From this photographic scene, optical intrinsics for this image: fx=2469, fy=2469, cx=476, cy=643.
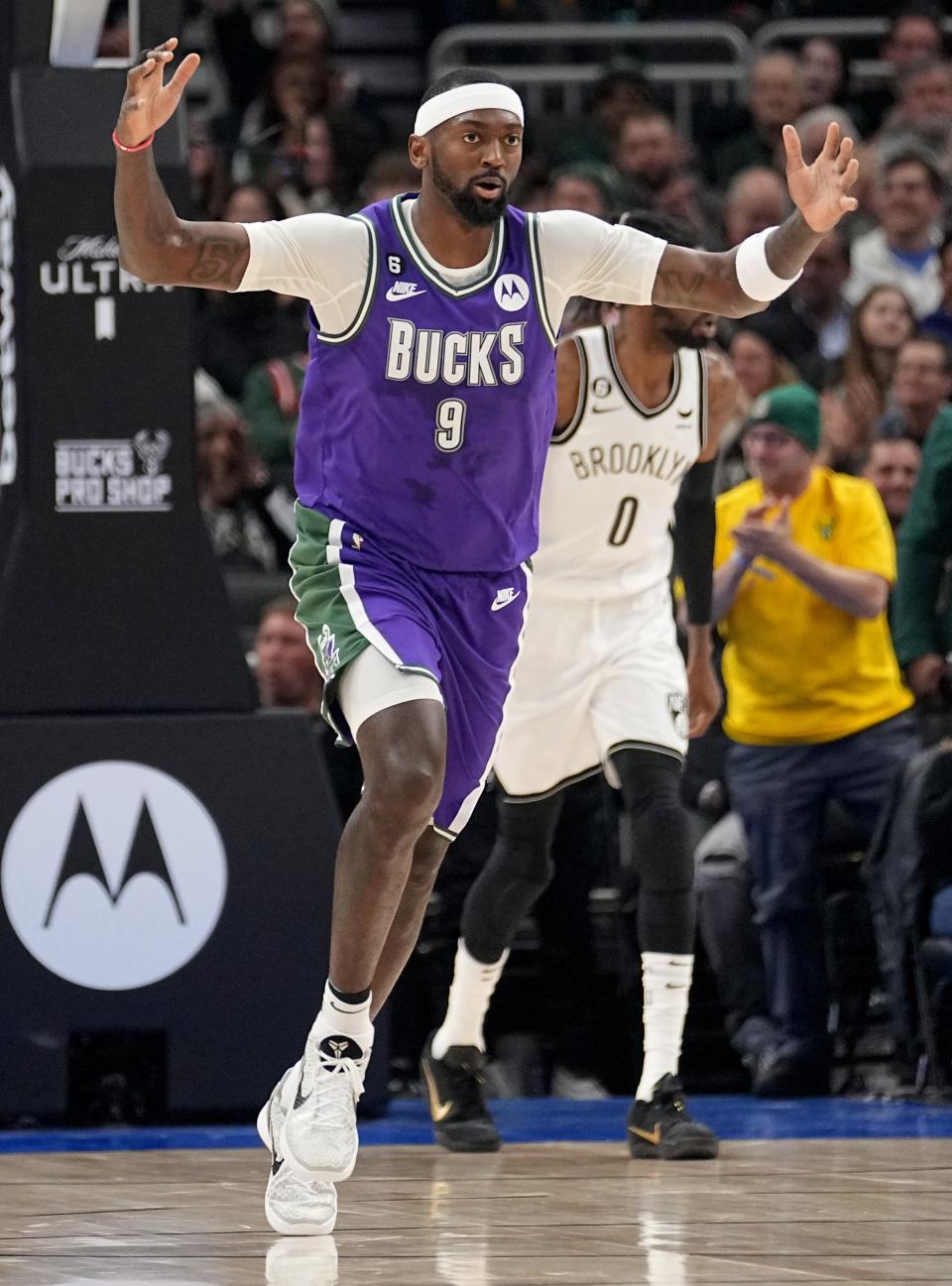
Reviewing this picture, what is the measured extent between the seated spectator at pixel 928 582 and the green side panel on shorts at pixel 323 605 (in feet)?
10.7

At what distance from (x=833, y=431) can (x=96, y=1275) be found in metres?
5.93

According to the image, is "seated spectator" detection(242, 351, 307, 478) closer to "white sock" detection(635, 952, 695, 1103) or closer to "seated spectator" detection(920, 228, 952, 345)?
"seated spectator" detection(920, 228, 952, 345)

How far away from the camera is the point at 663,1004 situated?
6000mm

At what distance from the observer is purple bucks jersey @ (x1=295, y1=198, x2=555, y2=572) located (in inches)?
189

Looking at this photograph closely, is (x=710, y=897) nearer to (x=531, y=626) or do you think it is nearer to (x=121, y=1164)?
(x=531, y=626)

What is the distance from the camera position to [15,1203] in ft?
16.0

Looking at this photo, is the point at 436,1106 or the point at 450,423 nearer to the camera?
the point at 450,423

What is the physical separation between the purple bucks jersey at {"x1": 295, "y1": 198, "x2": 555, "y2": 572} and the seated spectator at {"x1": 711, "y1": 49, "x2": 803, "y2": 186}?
7491 millimetres

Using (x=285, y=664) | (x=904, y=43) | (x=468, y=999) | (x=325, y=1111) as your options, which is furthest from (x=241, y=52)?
(x=325, y=1111)

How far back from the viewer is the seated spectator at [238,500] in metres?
8.91

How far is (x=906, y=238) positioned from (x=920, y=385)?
242 centimetres

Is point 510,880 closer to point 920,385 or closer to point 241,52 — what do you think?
point 920,385

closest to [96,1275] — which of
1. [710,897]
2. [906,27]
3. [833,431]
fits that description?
[710,897]

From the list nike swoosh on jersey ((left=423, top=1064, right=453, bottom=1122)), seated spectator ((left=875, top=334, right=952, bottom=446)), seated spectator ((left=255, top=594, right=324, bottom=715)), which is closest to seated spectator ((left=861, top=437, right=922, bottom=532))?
seated spectator ((left=875, top=334, right=952, bottom=446))
